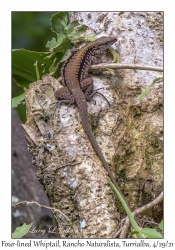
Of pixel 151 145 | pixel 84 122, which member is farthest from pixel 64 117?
pixel 151 145

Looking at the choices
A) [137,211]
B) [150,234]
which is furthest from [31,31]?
[150,234]

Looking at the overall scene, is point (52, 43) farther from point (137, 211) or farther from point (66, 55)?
point (137, 211)

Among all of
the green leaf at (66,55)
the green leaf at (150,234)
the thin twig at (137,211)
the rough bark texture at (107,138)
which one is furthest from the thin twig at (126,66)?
the green leaf at (150,234)

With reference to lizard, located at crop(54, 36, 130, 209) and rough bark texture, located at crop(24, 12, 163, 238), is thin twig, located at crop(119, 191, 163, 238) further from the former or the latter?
lizard, located at crop(54, 36, 130, 209)

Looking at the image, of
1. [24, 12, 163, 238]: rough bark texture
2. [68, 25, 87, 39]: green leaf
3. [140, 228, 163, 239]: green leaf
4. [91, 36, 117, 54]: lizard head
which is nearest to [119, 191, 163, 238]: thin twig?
[24, 12, 163, 238]: rough bark texture

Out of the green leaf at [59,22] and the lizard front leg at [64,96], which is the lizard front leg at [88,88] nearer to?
the lizard front leg at [64,96]

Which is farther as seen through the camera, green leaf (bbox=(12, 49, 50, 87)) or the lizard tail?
green leaf (bbox=(12, 49, 50, 87))
